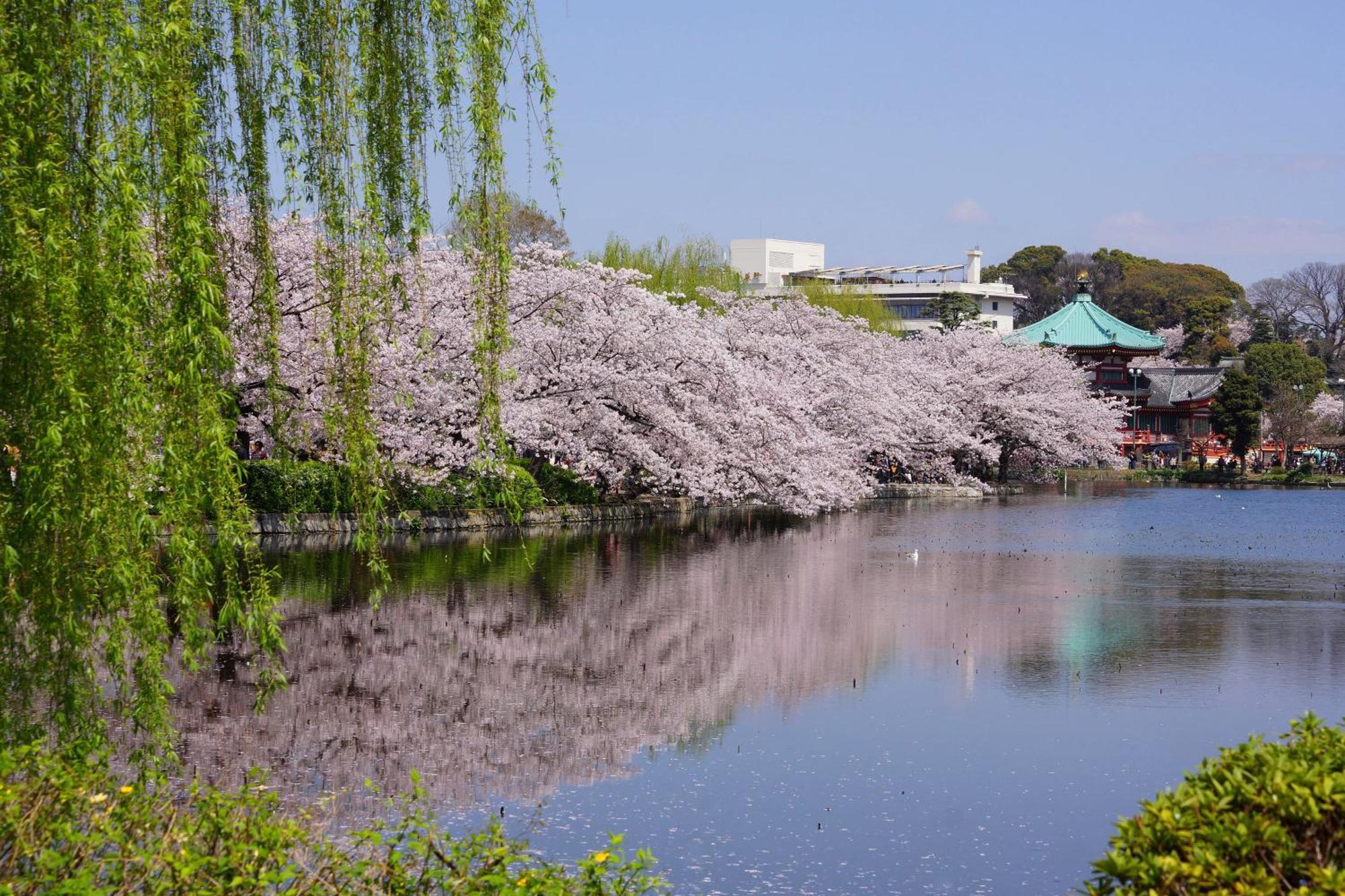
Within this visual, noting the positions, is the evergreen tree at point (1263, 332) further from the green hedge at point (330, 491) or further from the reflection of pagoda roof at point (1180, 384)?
the green hedge at point (330, 491)

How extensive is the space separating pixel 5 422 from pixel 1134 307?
4034 inches

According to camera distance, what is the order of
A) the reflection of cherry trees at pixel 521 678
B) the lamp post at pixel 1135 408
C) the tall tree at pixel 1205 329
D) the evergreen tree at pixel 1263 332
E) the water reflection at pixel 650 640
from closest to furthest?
the reflection of cherry trees at pixel 521 678 → the water reflection at pixel 650 640 → the lamp post at pixel 1135 408 → the evergreen tree at pixel 1263 332 → the tall tree at pixel 1205 329

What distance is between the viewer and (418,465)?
2905 centimetres

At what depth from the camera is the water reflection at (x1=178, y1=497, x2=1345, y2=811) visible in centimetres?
1077

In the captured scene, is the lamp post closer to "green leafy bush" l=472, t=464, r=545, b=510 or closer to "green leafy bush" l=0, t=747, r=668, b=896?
"green leafy bush" l=472, t=464, r=545, b=510

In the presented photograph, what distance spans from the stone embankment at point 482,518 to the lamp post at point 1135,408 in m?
40.1

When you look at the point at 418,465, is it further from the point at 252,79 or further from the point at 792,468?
the point at 252,79

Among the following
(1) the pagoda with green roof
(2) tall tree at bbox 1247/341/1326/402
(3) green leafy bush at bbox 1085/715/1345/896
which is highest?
(1) the pagoda with green roof

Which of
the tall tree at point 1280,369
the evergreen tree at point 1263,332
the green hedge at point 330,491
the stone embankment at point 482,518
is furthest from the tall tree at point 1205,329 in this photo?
the green hedge at point 330,491

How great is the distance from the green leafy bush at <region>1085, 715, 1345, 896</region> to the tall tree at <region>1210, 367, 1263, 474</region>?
66.7 m

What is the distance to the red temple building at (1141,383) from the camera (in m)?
74.3

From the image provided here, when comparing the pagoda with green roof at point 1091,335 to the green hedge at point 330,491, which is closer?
the green hedge at point 330,491

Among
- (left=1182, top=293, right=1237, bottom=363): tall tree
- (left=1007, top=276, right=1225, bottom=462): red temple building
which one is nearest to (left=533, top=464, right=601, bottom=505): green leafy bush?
(left=1007, top=276, right=1225, bottom=462): red temple building

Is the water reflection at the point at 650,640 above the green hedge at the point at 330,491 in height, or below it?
below
